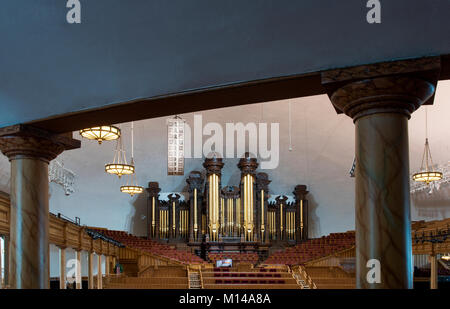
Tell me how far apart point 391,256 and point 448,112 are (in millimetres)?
13056

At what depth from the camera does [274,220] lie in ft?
60.4

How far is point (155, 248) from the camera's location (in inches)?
621

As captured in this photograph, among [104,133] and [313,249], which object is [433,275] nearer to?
[313,249]

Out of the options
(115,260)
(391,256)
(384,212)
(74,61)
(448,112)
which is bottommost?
(115,260)

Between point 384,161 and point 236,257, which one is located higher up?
point 384,161

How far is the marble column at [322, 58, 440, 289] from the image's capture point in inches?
108

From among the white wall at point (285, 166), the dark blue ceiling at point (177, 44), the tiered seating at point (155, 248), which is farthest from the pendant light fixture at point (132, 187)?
the dark blue ceiling at point (177, 44)

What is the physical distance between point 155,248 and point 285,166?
5894 mm

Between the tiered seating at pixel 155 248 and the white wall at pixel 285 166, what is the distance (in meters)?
1.81

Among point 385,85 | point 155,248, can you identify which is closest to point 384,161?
point 385,85

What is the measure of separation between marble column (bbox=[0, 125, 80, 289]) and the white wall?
12455 mm

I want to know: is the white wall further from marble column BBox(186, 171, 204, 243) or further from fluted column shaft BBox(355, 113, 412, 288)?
fluted column shaft BBox(355, 113, 412, 288)

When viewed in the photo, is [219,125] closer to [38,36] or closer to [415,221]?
[415,221]
